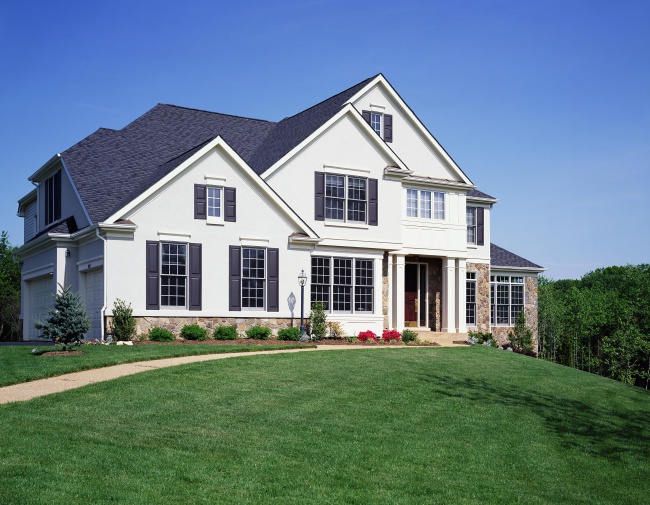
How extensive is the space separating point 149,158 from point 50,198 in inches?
173

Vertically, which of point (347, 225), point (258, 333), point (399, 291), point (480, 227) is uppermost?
point (480, 227)

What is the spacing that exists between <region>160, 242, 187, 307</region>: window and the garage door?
4950 mm

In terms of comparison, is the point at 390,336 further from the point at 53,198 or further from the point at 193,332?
the point at 53,198

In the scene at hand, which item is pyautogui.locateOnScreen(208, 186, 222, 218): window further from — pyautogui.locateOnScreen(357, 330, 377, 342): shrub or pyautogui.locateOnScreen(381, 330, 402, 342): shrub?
pyautogui.locateOnScreen(381, 330, 402, 342): shrub

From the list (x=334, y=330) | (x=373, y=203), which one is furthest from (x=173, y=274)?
(x=373, y=203)

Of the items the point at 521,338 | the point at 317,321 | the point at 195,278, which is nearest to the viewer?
the point at 195,278

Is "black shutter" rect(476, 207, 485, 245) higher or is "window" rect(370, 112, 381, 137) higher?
"window" rect(370, 112, 381, 137)

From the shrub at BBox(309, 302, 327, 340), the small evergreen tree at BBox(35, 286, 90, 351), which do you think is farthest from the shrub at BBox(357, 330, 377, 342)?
the small evergreen tree at BBox(35, 286, 90, 351)

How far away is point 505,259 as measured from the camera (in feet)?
119

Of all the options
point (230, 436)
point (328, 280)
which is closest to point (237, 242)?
point (328, 280)

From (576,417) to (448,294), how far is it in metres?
16.9

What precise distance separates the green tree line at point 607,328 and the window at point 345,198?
24.5 metres

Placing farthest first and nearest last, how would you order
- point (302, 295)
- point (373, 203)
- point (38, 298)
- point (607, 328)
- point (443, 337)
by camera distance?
point (607, 328) → point (443, 337) → point (373, 203) → point (38, 298) → point (302, 295)

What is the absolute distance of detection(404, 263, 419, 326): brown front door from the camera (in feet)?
104
